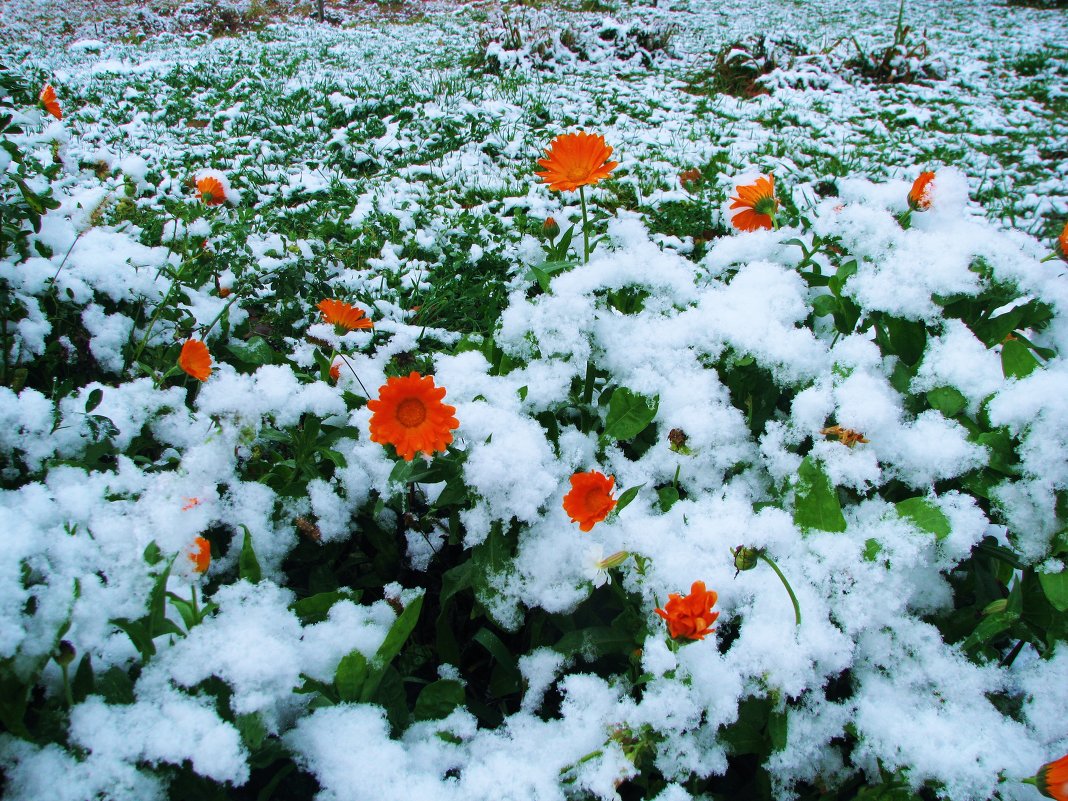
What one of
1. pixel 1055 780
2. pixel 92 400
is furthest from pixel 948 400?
pixel 92 400

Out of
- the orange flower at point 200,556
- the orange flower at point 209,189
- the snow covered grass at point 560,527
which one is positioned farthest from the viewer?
the orange flower at point 209,189

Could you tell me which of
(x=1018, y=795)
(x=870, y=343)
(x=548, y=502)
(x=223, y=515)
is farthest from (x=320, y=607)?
(x=870, y=343)

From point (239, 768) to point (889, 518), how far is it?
1.05m

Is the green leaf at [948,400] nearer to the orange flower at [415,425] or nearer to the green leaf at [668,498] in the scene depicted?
the green leaf at [668,498]

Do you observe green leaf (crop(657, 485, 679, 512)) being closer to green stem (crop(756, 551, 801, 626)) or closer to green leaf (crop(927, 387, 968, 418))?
green stem (crop(756, 551, 801, 626))

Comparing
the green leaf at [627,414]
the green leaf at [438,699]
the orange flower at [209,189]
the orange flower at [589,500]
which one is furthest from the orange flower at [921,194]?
the orange flower at [209,189]

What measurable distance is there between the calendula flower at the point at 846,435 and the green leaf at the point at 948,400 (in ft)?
0.47

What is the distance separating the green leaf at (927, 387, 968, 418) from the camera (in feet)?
3.73

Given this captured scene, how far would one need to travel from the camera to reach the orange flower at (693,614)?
34.9 inches

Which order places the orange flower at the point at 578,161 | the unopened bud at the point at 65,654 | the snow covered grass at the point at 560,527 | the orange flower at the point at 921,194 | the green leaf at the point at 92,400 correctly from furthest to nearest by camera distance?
1. the orange flower at the point at 578,161
2. the orange flower at the point at 921,194
3. the green leaf at the point at 92,400
4. the snow covered grass at the point at 560,527
5. the unopened bud at the point at 65,654

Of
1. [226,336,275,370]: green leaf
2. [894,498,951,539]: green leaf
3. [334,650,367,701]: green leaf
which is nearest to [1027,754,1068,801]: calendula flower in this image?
[894,498,951,539]: green leaf

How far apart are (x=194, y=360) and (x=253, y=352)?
1.21 ft

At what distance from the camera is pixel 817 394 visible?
1271 millimetres

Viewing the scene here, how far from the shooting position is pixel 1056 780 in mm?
759
